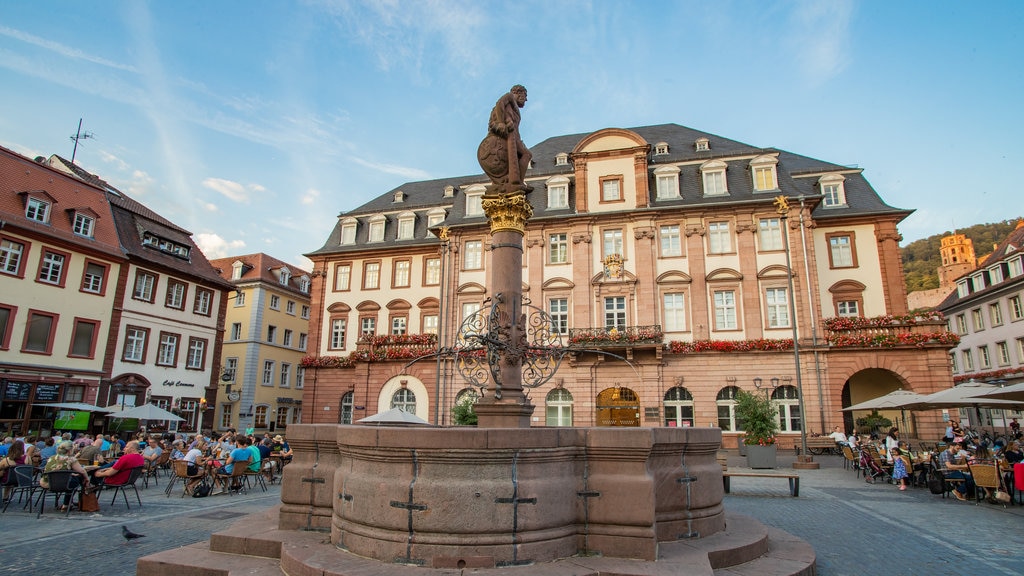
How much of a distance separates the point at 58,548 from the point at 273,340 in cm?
3913

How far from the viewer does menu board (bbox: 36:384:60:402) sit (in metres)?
25.5

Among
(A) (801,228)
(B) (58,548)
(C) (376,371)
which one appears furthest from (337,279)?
(B) (58,548)

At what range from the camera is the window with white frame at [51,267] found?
26.3 m

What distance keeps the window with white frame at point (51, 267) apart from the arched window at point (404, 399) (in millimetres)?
16880

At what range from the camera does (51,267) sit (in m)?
26.7

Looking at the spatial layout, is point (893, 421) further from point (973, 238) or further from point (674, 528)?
point (973, 238)

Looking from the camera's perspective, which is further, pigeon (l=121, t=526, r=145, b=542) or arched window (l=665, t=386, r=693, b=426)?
arched window (l=665, t=386, r=693, b=426)

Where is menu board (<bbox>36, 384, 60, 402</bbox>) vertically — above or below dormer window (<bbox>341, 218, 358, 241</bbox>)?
below

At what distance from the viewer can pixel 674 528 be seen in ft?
21.5

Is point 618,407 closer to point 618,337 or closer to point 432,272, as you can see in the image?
point 618,337

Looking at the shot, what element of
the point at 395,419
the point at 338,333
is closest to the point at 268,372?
the point at 338,333

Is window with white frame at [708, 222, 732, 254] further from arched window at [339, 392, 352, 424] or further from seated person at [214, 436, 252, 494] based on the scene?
seated person at [214, 436, 252, 494]

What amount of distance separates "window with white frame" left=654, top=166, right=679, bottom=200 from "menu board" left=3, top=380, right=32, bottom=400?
99.6 ft

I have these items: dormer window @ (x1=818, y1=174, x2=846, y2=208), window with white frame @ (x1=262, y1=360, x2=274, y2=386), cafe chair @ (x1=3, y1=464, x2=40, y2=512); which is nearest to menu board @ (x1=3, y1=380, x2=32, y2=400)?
cafe chair @ (x1=3, y1=464, x2=40, y2=512)
